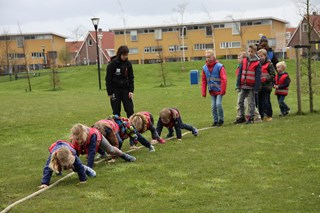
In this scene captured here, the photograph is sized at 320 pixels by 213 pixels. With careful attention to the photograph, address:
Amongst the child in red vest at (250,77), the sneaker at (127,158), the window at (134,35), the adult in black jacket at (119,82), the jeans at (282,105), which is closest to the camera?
the sneaker at (127,158)

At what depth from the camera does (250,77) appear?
12039 millimetres

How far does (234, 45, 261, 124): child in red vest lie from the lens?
11.9 meters

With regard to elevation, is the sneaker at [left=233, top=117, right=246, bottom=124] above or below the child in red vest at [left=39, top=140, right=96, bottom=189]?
below

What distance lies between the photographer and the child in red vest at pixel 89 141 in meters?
7.35

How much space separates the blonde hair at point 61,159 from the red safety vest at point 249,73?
650 centimetres

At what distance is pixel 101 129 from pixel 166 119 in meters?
2.11

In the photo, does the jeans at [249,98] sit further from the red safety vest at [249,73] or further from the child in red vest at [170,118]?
the child in red vest at [170,118]

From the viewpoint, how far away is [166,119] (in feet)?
33.0

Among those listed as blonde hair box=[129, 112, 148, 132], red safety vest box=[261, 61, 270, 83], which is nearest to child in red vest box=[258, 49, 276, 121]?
red safety vest box=[261, 61, 270, 83]

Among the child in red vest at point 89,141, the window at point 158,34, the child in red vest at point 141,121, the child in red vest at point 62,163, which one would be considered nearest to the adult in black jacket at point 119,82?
the child in red vest at point 141,121

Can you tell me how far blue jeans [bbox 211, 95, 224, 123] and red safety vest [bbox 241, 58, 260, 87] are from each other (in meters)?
0.80

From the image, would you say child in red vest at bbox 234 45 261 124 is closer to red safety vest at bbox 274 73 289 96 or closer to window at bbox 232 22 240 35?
red safety vest at bbox 274 73 289 96

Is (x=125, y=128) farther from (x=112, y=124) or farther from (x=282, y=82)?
(x=282, y=82)

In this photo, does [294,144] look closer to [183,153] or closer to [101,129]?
[183,153]
